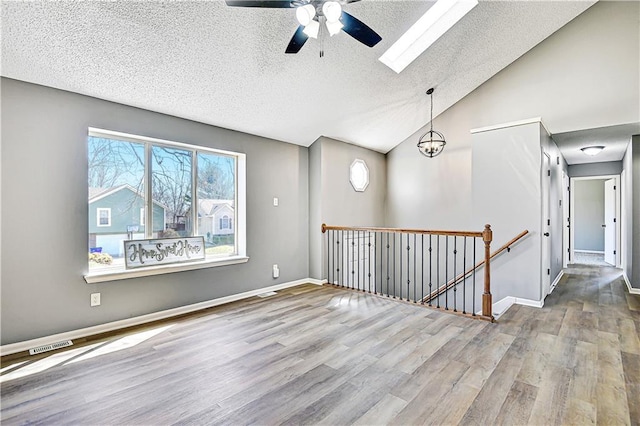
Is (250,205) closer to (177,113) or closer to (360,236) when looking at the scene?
(177,113)

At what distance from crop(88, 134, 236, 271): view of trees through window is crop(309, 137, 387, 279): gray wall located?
53.7 inches

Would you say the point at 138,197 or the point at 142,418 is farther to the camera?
the point at 138,197

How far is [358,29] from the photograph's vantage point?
230 centimetres

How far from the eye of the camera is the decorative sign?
3360mm

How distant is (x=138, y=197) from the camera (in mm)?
3494

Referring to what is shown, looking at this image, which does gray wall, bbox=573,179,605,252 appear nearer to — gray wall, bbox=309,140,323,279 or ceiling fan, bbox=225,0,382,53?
gray wall, bbox=309,140,323,279

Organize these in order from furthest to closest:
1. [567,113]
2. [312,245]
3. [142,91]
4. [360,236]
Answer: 1. [360,236]
2. [312,245]
3. [567,113]
4. [142,91]

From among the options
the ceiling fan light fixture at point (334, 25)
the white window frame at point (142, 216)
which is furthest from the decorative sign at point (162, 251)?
the ceiling fan light fixture at point (334, 25)

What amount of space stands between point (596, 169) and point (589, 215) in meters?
2.91

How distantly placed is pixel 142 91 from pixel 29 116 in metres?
0.95

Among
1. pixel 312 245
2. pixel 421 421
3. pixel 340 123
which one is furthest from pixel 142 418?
pixel 340 123

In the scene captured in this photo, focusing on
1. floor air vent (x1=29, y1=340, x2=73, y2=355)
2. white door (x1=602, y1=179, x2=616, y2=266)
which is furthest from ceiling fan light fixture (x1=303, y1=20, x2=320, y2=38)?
white door (x1=602, y1=179, x2=616, y2=266)

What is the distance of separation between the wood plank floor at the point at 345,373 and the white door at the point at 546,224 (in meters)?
0.68

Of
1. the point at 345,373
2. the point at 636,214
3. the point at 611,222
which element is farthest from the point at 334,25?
the point at 611,222
